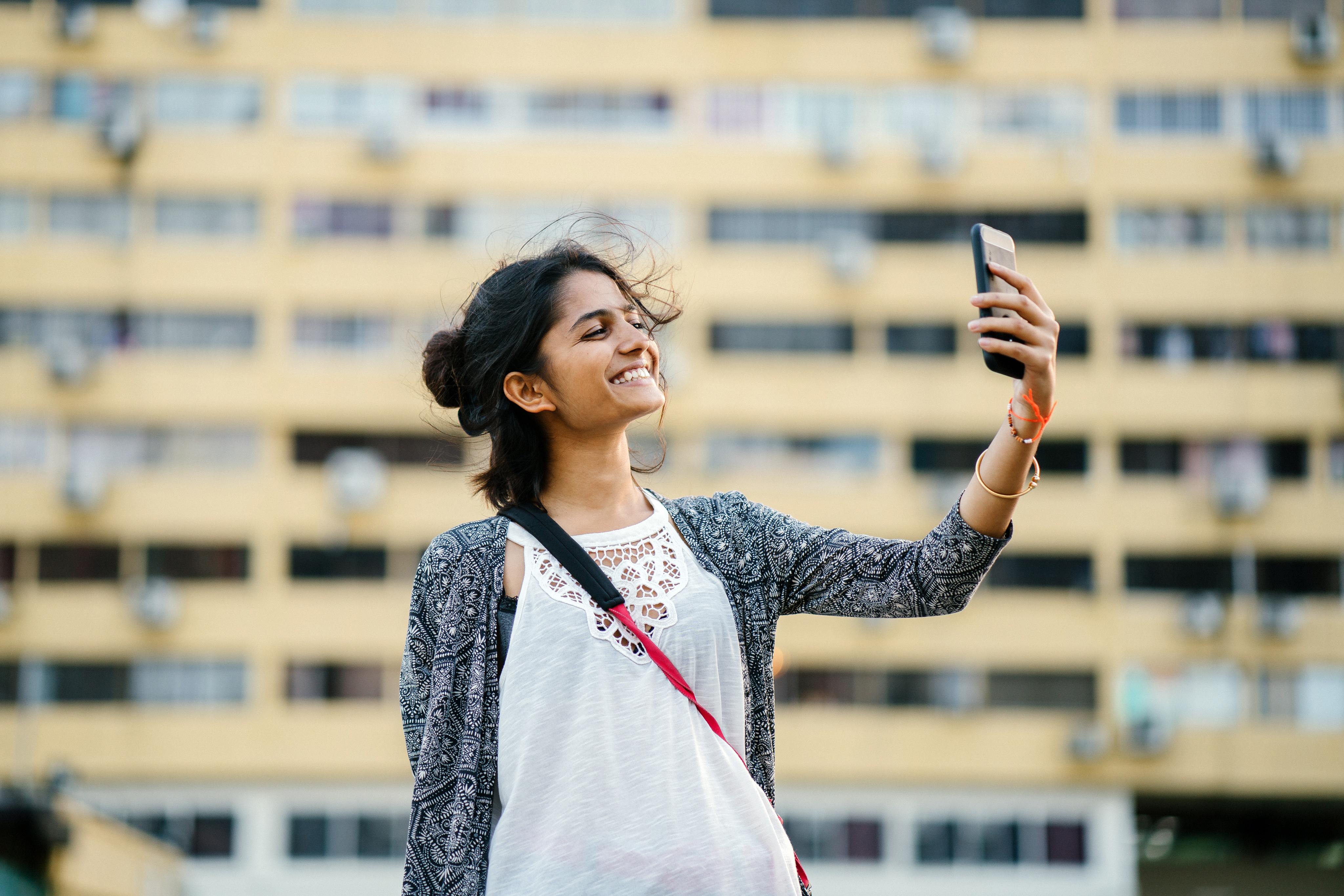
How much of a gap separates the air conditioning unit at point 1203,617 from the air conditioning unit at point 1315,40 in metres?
9.88

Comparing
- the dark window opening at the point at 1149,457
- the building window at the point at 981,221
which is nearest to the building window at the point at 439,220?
the building window at the point at 981,221

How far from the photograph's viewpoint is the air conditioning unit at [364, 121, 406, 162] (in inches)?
1117

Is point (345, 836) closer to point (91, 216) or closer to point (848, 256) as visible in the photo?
point (91, 216)

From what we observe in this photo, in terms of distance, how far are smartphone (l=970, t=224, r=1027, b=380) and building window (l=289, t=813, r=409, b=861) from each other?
26350 mm

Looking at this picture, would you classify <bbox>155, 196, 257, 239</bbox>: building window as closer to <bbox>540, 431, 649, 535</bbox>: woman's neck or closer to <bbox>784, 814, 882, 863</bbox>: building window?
<bbox>784, 814, 882, 863</bbox>: building window

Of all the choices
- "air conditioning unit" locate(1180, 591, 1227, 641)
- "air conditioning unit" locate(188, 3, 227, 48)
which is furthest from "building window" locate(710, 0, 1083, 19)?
"air conditioning unit" locate(1180, 591, 1227, 641)

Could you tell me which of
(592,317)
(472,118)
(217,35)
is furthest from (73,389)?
(592,317)

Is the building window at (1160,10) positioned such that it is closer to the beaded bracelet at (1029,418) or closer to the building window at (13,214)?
the building window at (13,214)

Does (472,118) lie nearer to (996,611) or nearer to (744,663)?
(996,611)

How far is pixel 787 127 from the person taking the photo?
29.1 metres

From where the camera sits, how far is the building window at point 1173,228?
28.9 metres

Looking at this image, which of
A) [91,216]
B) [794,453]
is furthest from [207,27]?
[794,453]

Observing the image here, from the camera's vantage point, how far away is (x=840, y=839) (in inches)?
1089

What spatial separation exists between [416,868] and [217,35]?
28.5m
